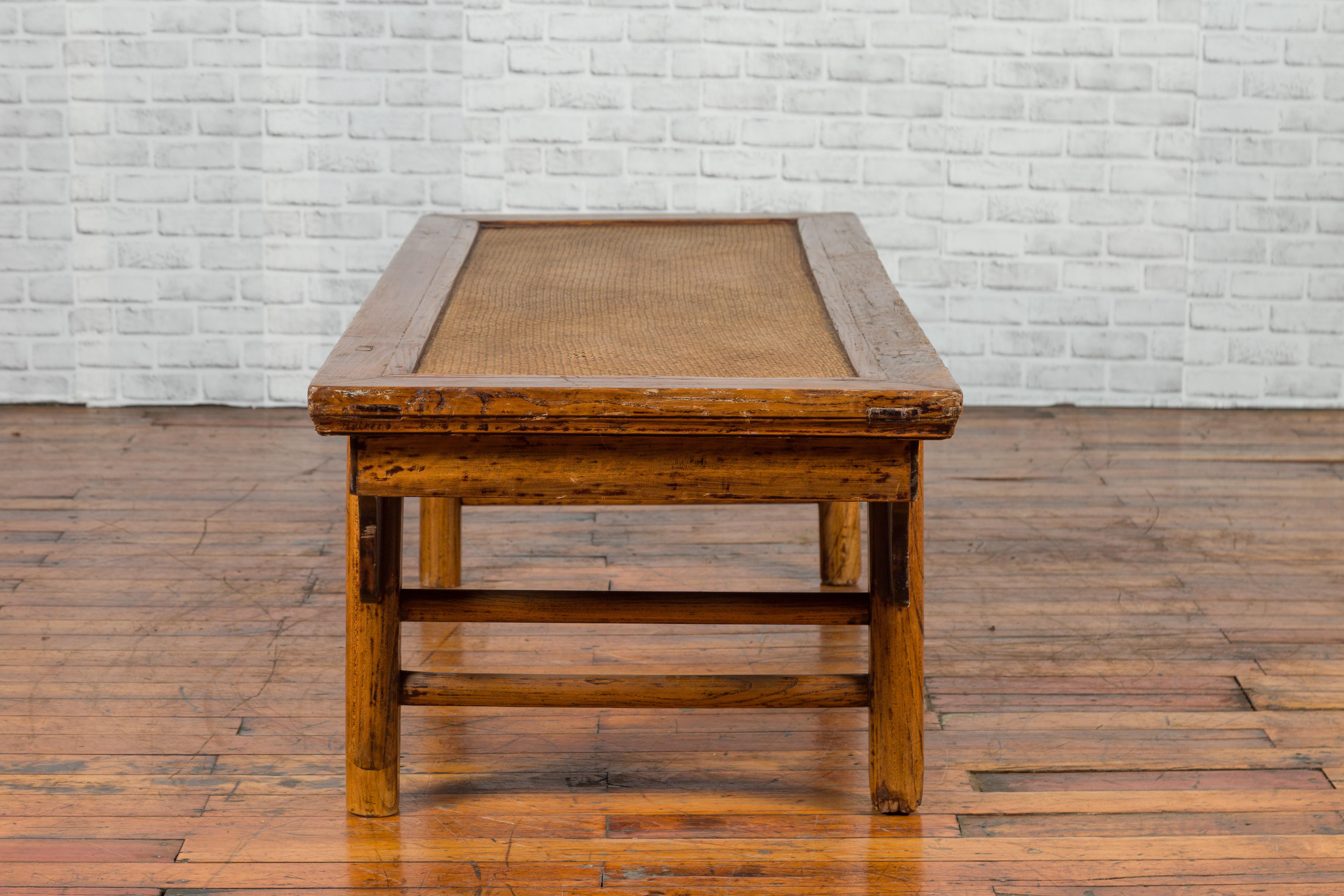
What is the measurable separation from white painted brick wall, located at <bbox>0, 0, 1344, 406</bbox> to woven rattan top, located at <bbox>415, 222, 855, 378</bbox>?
1.16 metres

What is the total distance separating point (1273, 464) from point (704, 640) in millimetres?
1519

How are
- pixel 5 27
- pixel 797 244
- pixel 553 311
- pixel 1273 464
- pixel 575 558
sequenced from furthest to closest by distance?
pixel 5 27 < pixel 1273 464 < pixel 575 558 < pixel 797 244 < pixel 553 311

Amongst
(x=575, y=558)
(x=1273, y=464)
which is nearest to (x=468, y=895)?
(x=575, y=558)

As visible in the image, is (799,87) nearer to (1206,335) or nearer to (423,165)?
(423,165)

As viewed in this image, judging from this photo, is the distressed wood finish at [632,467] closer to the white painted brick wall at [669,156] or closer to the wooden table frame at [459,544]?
the wooden table frame at [459,544]

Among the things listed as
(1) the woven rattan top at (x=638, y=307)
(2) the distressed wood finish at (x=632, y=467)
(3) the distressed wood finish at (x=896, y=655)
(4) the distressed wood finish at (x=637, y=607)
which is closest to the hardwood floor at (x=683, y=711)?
(3) the distressed wood finish at (x=896, y=655)

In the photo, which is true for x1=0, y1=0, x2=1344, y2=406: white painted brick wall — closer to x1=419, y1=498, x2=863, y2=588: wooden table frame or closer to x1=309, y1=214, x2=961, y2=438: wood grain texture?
x1=419, y1=498, x2=863, y2=588: wooden table frame

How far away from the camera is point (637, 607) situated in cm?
167

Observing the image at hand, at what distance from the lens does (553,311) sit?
5.57ft

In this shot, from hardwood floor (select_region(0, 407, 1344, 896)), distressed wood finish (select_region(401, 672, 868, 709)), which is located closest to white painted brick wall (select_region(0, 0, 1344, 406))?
hardwood floor (select_region(0, 407, 1344, 896))

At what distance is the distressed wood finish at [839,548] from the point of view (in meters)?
2.25

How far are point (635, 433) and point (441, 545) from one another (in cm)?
90

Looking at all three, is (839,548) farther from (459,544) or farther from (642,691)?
(642,691)

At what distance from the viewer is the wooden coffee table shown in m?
1.36
